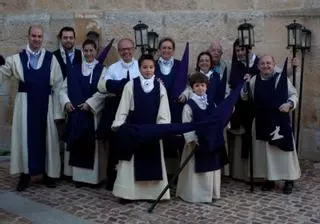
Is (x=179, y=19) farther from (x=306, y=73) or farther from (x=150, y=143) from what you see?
(x=150, y=143)

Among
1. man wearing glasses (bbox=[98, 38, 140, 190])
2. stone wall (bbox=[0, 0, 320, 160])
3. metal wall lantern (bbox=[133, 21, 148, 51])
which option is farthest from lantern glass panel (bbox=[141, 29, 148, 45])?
man wearing glasses (bbox=[98, 38, 140, 190])

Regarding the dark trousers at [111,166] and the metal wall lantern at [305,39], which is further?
the metal wall lantern at [305,39]

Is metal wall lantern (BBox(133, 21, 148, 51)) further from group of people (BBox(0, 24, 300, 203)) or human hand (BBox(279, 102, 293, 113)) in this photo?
human hand (BBox(279, 102, 293, 113))

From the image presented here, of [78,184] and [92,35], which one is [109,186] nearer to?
[78,184]

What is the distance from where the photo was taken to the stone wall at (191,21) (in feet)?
25.3

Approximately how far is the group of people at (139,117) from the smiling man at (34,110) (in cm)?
1

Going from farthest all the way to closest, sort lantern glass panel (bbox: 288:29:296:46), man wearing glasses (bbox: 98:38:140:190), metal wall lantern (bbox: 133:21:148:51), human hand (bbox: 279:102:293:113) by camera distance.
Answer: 1. metal wall lantern (bbox: 133:21:148:51)
2. lantern glass panel (bbox: 288:29:296:46)
3. man wearing glasses (bbox: 98:38:140:190)
4. human hand (bbox: 279:102:293:113)

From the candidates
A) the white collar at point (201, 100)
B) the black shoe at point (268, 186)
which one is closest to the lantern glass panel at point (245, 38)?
the white collar at point (201, 100)

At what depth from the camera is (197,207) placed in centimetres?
596

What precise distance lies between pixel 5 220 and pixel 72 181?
1666 mm

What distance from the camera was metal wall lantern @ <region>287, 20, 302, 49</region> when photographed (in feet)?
23.8

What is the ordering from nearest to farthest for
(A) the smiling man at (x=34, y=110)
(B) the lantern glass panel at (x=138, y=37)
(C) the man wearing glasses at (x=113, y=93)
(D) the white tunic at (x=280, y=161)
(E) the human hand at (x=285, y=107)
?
(E) the human hand at (x=285, y=107) < (D) the white tunic at (x=280, y=161) < (C) the man wearing glasses at (x=113, y=93) < (A) the smiling man at (x=34, y=110) < (B) the lantern glass panel at (x=138, y=37)

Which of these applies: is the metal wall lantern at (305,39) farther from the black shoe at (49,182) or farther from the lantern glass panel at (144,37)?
the black shoe at (49,182)

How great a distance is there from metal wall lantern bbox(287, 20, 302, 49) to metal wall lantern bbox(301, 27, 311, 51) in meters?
0.08
